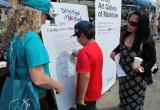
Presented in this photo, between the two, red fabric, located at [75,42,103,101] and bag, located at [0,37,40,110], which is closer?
bag, located at [0,37,40,110]

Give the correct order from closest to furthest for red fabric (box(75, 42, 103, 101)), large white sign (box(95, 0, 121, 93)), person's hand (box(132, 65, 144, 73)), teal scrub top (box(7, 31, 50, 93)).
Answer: teal scrub top (box(7, 31, 50, 93))
red fabric (box(75, 42, 103, 101))
person's hand (box(132, 65, 144, 73))
large white sign (box(95, 0, 121, 93))

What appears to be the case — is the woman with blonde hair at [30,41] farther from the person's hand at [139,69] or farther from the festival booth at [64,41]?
the person's hand at [139,69]

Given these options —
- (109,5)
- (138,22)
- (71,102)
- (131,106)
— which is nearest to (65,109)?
(71,102)

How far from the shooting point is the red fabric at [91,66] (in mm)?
2576

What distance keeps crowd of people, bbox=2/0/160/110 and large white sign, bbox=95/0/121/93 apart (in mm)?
894

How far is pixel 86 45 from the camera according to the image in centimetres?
268

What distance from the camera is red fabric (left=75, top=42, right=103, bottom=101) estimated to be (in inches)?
101

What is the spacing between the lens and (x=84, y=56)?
2.57 m

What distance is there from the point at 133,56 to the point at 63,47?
87 centimetres

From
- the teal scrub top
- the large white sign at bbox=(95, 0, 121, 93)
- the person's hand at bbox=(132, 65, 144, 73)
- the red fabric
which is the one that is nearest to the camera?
the teal scrub top

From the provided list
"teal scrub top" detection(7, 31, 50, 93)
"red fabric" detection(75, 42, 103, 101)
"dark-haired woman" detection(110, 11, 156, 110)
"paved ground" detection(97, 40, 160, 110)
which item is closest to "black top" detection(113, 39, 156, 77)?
"dark-haired woman" detection(110, 11, 156, 110)

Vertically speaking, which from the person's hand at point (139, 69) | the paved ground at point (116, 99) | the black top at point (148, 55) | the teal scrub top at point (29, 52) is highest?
the teal scrub top at point (29, 52)

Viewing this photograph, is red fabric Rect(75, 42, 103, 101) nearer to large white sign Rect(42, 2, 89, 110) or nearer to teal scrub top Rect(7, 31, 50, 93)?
large white sign Rect(42, 2, 89, 110)

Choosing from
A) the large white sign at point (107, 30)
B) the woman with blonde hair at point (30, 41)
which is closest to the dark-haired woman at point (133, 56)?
the large white sign at point (107, 30)
